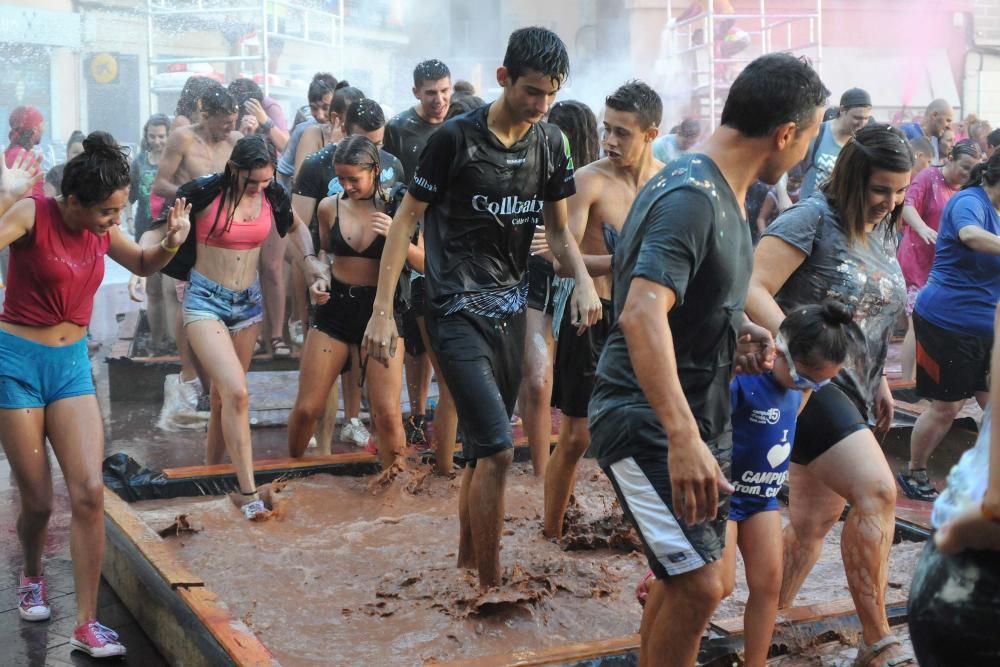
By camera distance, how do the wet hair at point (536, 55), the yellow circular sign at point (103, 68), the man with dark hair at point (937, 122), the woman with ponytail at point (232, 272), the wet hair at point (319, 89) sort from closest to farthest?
1. the wet hair at point (536, 55)
2. the woman with ponytail at point (232, 272)
3. the wet hair at point (319, 89)
4. the man with dark hair at point (937, 122)
5. the yellow circular sign at point (103, 68)

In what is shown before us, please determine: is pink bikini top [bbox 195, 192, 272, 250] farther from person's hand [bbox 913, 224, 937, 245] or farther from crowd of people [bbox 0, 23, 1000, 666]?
person's hand [bbox 913, 224, 937, 245]

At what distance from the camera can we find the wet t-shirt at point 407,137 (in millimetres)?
7719

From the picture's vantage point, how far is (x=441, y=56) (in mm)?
26266

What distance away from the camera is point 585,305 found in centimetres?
495

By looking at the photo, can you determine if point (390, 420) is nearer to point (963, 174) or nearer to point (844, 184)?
point (844, 184)

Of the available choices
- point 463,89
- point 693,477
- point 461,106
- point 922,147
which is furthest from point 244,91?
point 693,477

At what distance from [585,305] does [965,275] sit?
10.2 feet

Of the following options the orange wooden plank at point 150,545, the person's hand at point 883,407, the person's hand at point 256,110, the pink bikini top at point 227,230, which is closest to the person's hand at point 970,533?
the person's hand at point 883,407

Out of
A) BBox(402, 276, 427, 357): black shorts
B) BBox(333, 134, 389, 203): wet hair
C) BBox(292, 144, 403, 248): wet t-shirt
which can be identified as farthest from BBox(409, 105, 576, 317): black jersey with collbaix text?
BBox(292, 144, 403, 248): wet t-shirt

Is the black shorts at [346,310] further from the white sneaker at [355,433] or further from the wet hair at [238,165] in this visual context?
the white sneaker at [355,433]

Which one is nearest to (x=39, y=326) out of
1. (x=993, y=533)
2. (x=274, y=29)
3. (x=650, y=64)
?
(x=993, y=533)

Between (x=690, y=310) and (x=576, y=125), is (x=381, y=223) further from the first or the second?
(x=690, y=310)

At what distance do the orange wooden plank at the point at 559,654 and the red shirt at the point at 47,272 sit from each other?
2.19 metres

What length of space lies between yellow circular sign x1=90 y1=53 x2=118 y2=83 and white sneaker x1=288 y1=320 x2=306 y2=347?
53.3ft
